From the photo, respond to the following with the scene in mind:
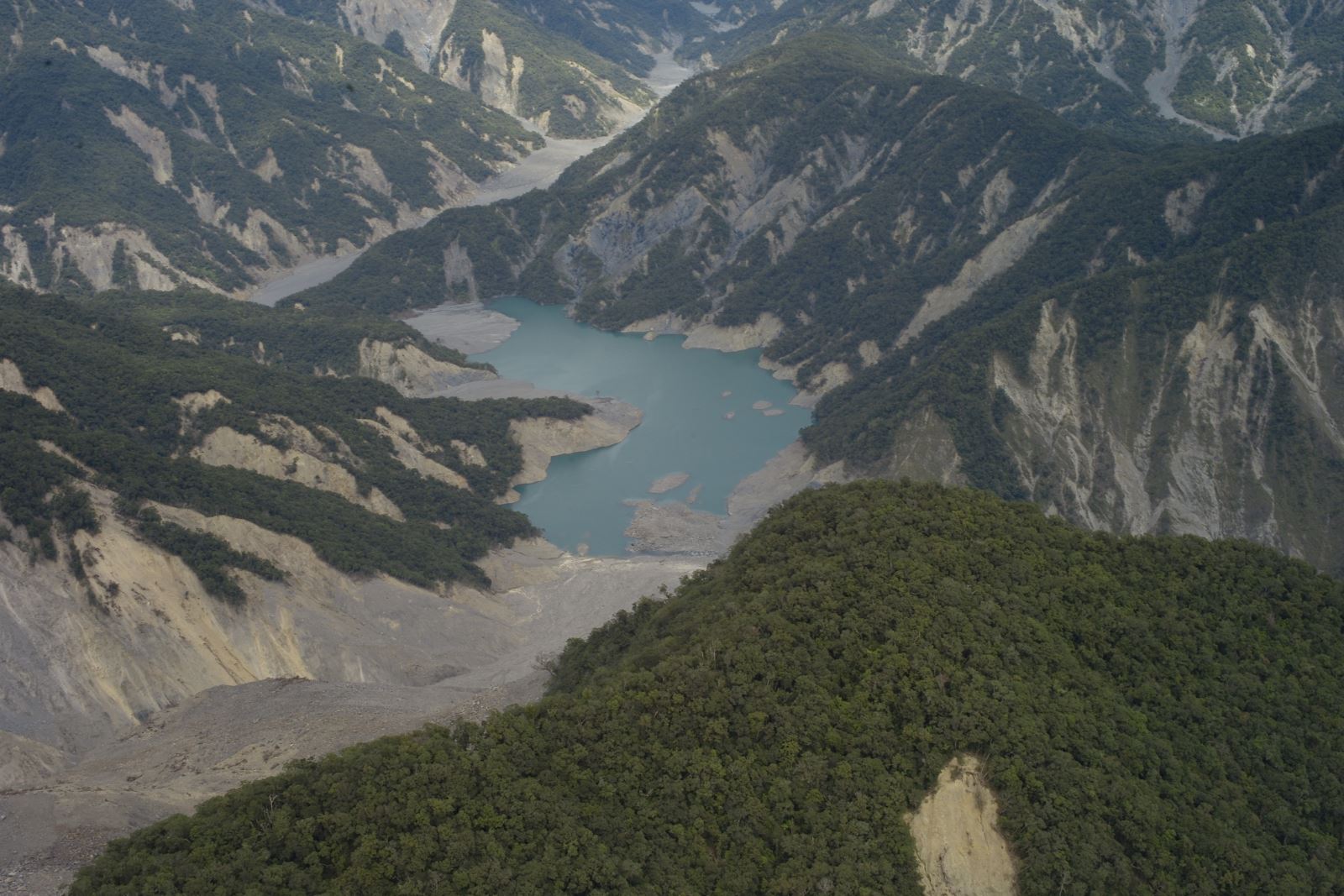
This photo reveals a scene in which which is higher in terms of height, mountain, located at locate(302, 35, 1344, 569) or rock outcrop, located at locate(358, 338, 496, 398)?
mountain, located at locate(302, 35, 1344, 569)

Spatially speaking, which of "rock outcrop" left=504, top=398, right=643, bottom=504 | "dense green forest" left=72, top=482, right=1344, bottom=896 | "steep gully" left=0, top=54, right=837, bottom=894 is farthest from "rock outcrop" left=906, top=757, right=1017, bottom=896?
"rock outcrop" left=504, top=398, right=643, bottom=504

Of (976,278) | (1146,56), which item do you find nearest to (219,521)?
(976,278)

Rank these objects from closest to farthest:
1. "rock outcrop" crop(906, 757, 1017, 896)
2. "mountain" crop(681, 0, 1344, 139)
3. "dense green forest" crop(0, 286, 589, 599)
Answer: "rock outcrop" crop(906, 757, 1017, 896) < "dense green forest" crop(0, 286, 589, 599) < "mountain" crop(681, 0, 1344, 139)

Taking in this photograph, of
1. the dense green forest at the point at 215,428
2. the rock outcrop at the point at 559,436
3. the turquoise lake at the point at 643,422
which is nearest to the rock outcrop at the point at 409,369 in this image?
the turquoise lake at the point at 643,422

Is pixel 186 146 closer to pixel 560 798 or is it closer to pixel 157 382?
pixel 157 382

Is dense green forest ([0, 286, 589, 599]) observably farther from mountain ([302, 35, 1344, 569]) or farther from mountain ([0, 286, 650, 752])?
mountain ([302, 35, 1344, 569])

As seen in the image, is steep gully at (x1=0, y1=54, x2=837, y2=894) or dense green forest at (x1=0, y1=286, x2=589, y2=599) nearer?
steep gully at (x1=0, y1=54, x2=837, y2=894)

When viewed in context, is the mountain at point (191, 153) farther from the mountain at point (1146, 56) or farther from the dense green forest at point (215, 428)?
the mountain at point (1146, 56)
